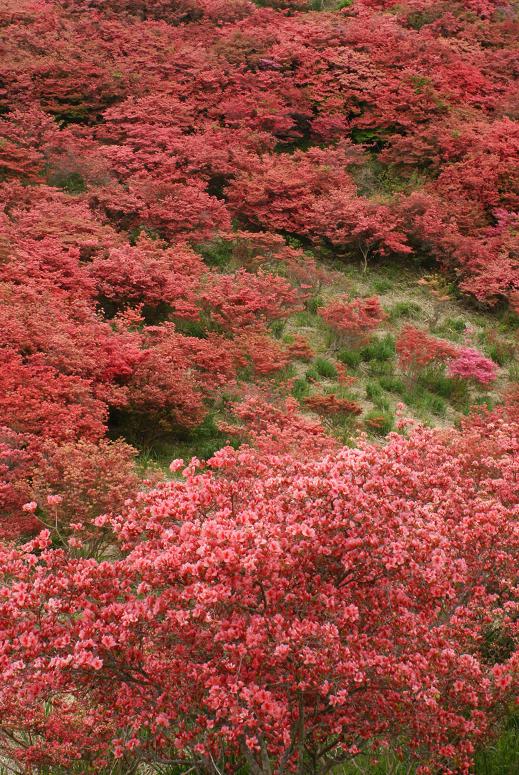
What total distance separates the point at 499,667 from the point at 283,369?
27.6 ft

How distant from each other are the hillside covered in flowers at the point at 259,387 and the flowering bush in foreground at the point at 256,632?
0.07ft

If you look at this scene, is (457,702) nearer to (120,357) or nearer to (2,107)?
(120,357)

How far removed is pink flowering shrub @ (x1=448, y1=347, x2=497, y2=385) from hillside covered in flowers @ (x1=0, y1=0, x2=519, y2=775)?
0.16ft

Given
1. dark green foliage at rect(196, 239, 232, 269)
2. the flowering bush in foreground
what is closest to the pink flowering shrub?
dark green foliage at rect(196, 239, 232, 269)

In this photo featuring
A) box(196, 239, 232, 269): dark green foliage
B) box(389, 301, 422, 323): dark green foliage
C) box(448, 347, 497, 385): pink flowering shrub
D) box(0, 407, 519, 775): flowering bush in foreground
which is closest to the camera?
box(0, 407, 519, 775): flowering bush in foreground

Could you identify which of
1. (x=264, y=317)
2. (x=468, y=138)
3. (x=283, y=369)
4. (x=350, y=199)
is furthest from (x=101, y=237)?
(x=468, y=138)

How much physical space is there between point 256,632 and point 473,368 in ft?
32.9

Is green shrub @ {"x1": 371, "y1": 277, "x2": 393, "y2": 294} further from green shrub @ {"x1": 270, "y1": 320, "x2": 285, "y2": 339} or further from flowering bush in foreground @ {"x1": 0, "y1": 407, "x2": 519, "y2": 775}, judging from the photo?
flowering bush in foreground @ {"x1": 0, "y1": 407, "x2": 519, "y2": 775}

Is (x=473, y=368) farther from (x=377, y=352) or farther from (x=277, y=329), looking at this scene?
(x=277, y=329)

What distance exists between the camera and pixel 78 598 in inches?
122

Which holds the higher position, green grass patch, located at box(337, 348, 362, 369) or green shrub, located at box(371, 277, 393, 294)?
green shrub, located at box(371, 277, 393, 294)

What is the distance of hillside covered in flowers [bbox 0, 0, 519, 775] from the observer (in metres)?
3.03

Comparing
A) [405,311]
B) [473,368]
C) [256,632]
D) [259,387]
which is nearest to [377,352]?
[473,368]

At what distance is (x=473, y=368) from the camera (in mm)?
11930
